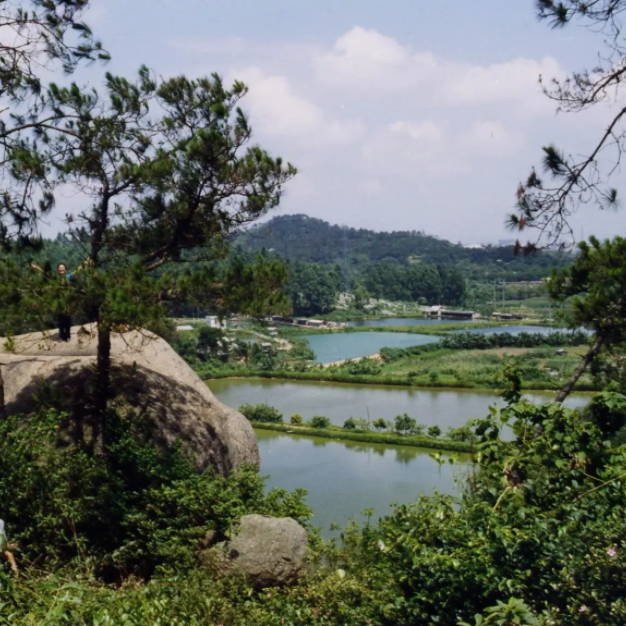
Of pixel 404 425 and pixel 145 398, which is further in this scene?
pixel 404 425

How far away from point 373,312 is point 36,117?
131 ft

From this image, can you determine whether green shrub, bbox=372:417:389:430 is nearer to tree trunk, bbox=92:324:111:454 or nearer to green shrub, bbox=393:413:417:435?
green shrub, bbox=393:413:417:435

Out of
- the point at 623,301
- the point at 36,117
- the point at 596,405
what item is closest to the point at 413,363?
the point at 623,301

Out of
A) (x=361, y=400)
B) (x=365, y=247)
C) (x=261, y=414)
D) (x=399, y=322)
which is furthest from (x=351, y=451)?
(x=365, y=247)

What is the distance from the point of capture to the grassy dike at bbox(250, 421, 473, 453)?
1345 centimetres

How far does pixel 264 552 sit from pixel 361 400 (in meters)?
13.8

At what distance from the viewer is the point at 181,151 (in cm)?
639

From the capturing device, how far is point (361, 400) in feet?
59.7

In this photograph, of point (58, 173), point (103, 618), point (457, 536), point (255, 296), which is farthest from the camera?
point (58, 173)

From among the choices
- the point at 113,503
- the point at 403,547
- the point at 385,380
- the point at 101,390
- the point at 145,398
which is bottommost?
the point at 385,380

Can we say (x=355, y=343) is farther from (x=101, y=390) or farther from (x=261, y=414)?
(x=101, y=390)

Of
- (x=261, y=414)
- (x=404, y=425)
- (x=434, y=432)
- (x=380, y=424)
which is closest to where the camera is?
(x=434, y=432)

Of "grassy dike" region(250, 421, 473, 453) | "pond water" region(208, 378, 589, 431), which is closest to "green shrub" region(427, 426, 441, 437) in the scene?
"grassy dike" region(250, 421, 473, 453)

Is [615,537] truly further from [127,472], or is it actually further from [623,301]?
[623,301]
